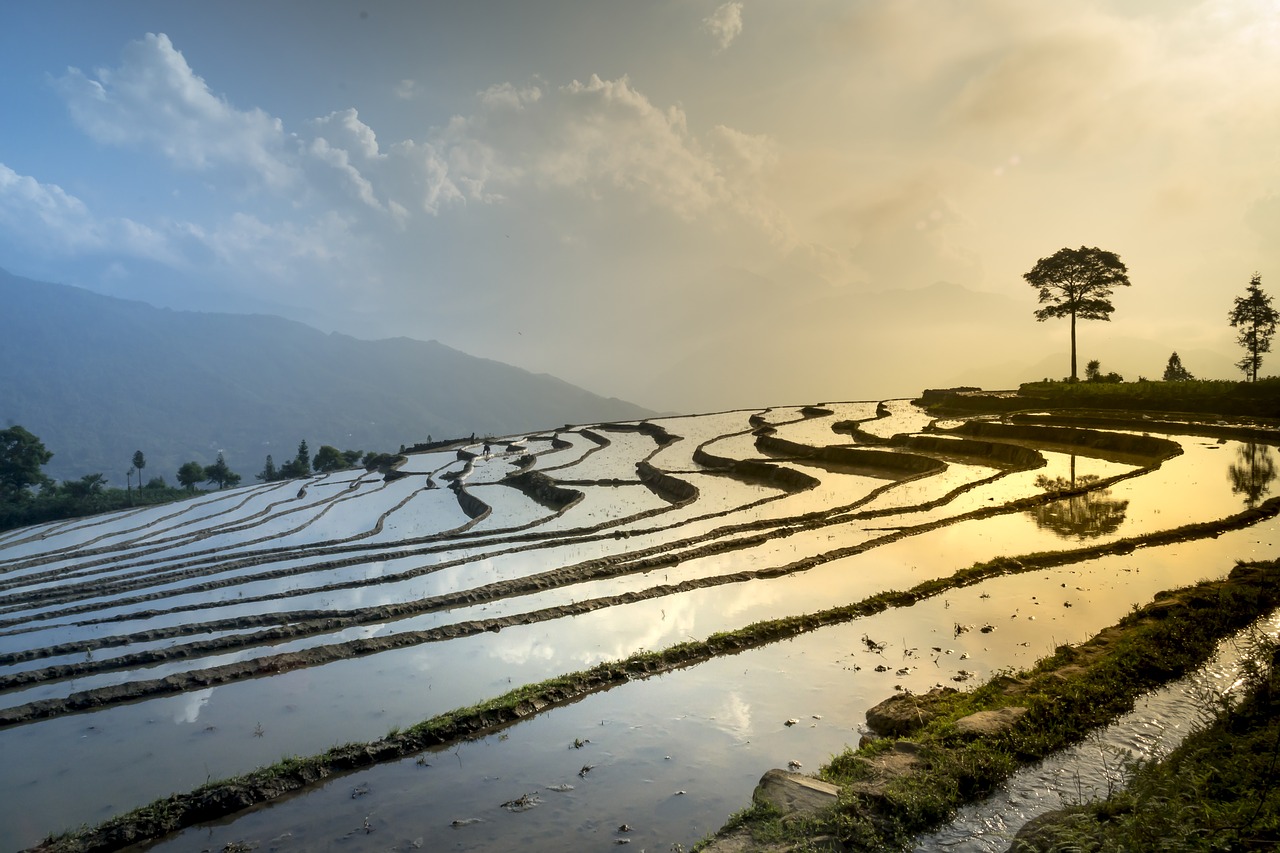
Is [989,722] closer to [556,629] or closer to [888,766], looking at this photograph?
[888,766]

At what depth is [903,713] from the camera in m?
8.91

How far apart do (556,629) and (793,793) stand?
8327mm

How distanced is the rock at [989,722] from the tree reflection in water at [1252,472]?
51.7ft

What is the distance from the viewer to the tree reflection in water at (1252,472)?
19.8 metres

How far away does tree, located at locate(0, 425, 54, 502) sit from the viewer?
64.8m

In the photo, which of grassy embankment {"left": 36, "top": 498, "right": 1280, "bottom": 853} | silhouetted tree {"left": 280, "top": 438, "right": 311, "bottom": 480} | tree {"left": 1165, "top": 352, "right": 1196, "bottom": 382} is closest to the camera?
grassy embankment {"left": 36, "top": 498, "right": 1280, "bottom": 853}

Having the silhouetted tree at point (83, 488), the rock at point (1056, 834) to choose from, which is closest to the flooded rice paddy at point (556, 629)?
the rock at point (1056, 834)

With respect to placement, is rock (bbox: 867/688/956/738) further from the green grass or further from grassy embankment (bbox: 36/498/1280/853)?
the green grass

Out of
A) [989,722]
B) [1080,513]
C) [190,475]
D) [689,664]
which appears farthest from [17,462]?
[1080,513]

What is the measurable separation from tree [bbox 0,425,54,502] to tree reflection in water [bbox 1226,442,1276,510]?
285 ft

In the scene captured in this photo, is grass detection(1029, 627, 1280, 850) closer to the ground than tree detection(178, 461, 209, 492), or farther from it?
closer to the ground

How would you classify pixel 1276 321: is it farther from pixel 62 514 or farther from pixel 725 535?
pixel 62 514

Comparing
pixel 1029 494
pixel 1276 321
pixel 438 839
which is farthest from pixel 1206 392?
pixel 438 839

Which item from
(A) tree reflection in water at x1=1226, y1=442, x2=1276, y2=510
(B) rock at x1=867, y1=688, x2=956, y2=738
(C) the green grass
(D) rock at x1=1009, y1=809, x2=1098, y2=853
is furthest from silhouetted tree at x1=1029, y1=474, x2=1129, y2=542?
(C) the green grass
